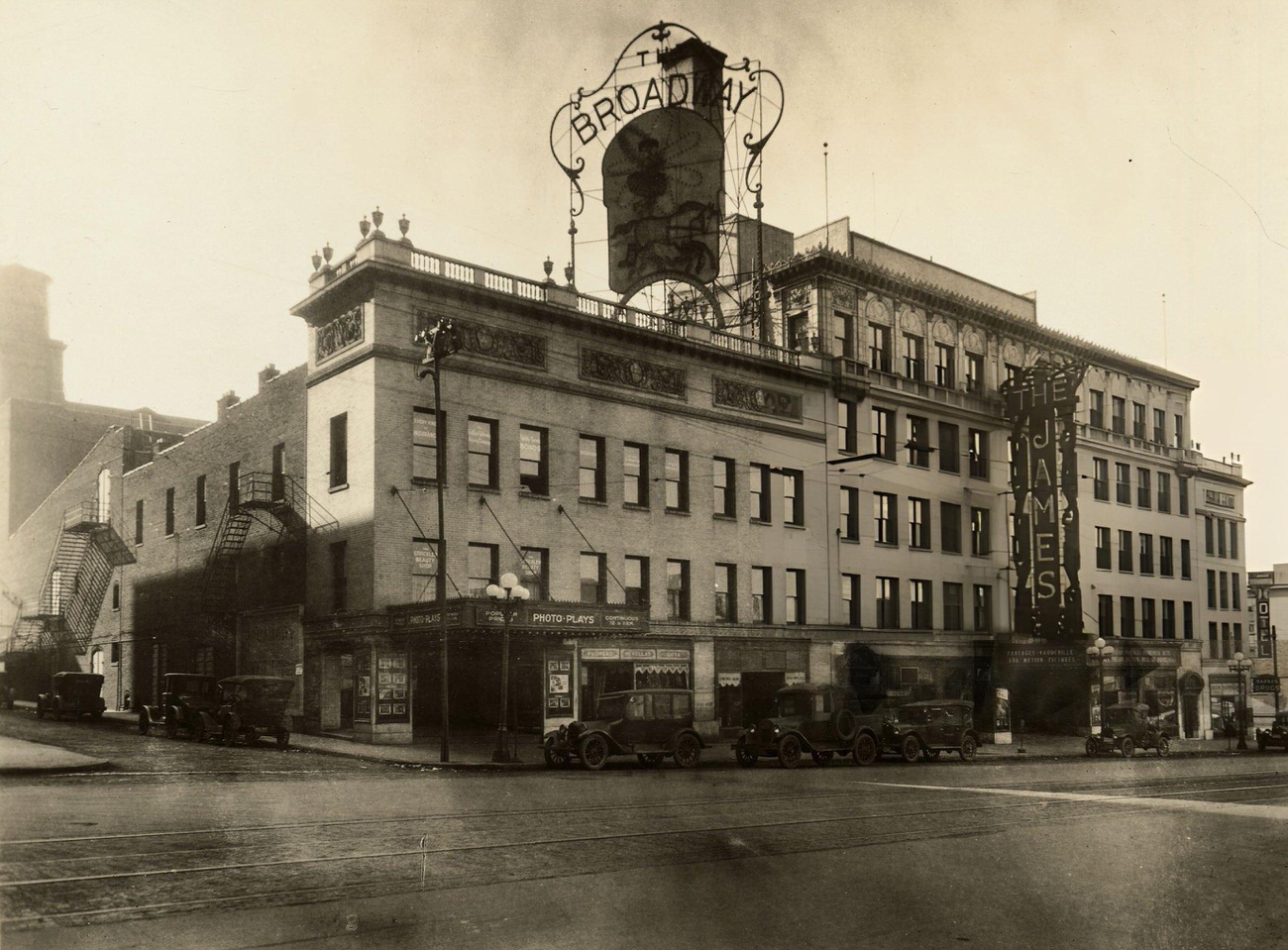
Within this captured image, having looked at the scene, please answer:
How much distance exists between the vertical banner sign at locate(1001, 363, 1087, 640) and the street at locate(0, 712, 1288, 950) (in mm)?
24018

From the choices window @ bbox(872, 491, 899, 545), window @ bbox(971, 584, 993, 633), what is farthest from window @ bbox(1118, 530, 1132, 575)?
window @ bbox(872, 491, 899, 545)

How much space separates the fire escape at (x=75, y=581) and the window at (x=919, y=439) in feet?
94.8

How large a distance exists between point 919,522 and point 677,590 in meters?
12.4

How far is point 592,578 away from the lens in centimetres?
3006

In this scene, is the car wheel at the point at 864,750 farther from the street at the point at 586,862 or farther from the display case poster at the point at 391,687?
the display case poster at the point at 391,687

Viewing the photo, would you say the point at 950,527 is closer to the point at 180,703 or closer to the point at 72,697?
the point at 180,703

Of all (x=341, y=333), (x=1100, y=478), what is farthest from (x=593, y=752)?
(x=1100, y=478)

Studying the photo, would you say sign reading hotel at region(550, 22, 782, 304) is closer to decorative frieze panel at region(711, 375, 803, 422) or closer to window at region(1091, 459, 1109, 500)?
decorative frieze panel at region(711, 375, 803, 422)

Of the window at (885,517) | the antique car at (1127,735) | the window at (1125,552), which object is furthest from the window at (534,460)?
the window at (1125,552)

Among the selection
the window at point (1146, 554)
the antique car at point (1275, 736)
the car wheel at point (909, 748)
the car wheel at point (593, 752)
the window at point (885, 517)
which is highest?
the window at point (885, 517)

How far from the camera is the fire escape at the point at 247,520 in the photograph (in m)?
18.7

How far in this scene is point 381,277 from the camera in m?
25.6

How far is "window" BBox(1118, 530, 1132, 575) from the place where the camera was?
49062mm

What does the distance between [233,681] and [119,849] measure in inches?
341
